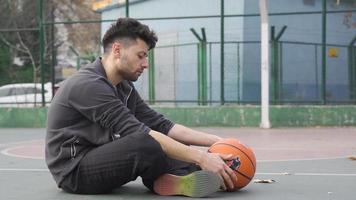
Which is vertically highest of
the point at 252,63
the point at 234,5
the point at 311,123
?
the point at 234,5

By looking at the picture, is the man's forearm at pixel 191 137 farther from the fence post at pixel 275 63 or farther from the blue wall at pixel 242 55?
the blue wall at pixel 242 55

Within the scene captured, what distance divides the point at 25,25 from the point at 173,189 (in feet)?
89.2

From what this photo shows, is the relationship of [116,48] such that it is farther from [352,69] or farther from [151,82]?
[352,69]

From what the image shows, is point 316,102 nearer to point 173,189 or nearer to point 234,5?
point 234,5

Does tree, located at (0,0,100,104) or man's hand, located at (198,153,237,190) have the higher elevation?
tree, located at (0,0,100,104)

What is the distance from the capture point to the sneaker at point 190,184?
14.2 ft

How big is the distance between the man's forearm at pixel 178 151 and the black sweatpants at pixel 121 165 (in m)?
0.04

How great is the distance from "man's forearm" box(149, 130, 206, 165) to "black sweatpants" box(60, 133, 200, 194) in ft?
0.12

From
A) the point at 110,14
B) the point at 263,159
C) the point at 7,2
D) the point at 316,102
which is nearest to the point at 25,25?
the point at 7,2

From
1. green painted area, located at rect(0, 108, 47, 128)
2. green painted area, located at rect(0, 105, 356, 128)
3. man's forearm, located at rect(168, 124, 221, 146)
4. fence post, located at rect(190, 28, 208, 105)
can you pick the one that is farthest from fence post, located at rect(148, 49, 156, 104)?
man's forearm, located at rect(168, 124, 221, 146)

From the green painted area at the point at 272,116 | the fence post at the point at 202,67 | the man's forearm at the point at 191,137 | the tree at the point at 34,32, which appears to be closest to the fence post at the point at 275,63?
the green painted area at the point at 272,116

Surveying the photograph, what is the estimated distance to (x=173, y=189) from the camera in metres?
4.54

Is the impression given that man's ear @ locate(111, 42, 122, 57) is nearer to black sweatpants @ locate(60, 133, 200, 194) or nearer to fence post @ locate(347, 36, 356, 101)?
black sweatpants @ locate(60, 133, 200, 194)

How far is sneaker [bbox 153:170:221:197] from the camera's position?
14.2ft
